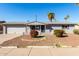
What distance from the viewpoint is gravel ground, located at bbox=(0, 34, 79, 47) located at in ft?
48.2

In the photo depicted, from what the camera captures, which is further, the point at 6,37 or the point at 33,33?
the point at 6,37

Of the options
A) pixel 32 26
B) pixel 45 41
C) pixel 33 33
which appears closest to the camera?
pixel 45 41

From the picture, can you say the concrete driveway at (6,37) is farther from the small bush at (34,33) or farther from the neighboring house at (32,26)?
the small bush at (34,33)

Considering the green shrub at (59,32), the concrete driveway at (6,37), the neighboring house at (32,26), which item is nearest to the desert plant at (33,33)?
the neighboring house at (32,26)

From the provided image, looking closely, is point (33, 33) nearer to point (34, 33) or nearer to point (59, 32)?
point (34, 33)

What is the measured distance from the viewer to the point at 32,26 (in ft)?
50.7

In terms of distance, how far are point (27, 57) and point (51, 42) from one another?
4666 millimetres

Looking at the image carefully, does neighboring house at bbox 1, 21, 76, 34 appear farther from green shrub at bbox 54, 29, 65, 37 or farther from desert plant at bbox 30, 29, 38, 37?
green shrub at bbox 54, 29, 65, 37

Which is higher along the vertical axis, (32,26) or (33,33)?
(32,26)

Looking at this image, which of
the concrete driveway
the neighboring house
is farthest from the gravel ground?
the neighboring house

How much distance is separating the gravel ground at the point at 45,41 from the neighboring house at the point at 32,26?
0.48 meters

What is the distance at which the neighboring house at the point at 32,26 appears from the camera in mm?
14992

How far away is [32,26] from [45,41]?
4.51 ft

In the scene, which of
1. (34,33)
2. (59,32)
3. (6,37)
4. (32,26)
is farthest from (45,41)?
(6,37)
